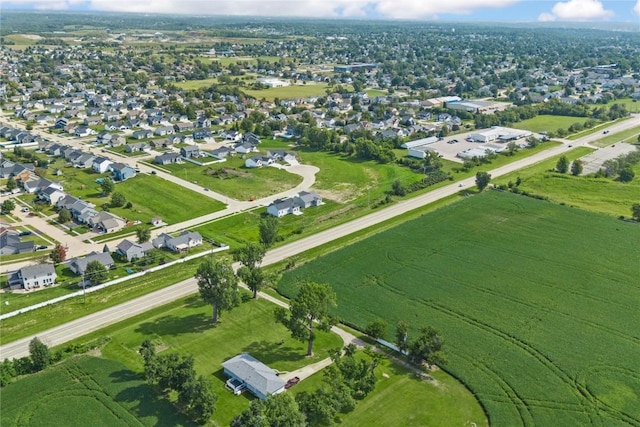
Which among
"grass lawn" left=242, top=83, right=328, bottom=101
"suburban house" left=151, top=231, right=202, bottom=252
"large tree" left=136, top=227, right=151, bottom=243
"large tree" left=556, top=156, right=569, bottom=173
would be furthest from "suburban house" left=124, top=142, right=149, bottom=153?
"large tree" left=556, top=156, right=569, bottom=173

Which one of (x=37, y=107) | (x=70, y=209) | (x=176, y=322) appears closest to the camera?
(x=176, y=322)

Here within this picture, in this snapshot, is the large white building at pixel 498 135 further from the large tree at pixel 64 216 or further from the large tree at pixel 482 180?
the large tree at pixel 64 216

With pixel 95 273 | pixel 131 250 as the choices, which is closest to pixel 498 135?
pixel 131 250

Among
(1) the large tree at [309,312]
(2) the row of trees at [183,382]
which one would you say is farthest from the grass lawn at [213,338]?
(2) the row of trees at [183,382]

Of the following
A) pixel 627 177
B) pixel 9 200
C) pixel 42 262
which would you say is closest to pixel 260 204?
pixel 42 262

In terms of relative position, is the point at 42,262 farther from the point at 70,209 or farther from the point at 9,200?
the point at 9,200

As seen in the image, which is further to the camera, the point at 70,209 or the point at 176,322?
the point at 70,209

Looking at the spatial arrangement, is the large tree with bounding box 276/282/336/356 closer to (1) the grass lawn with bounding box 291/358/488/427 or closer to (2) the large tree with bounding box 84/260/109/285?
(1) the grass lawn with bounding box 291/358/488/427

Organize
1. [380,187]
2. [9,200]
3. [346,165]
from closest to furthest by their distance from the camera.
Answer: [9,200] → [380,187] → [346,165]
